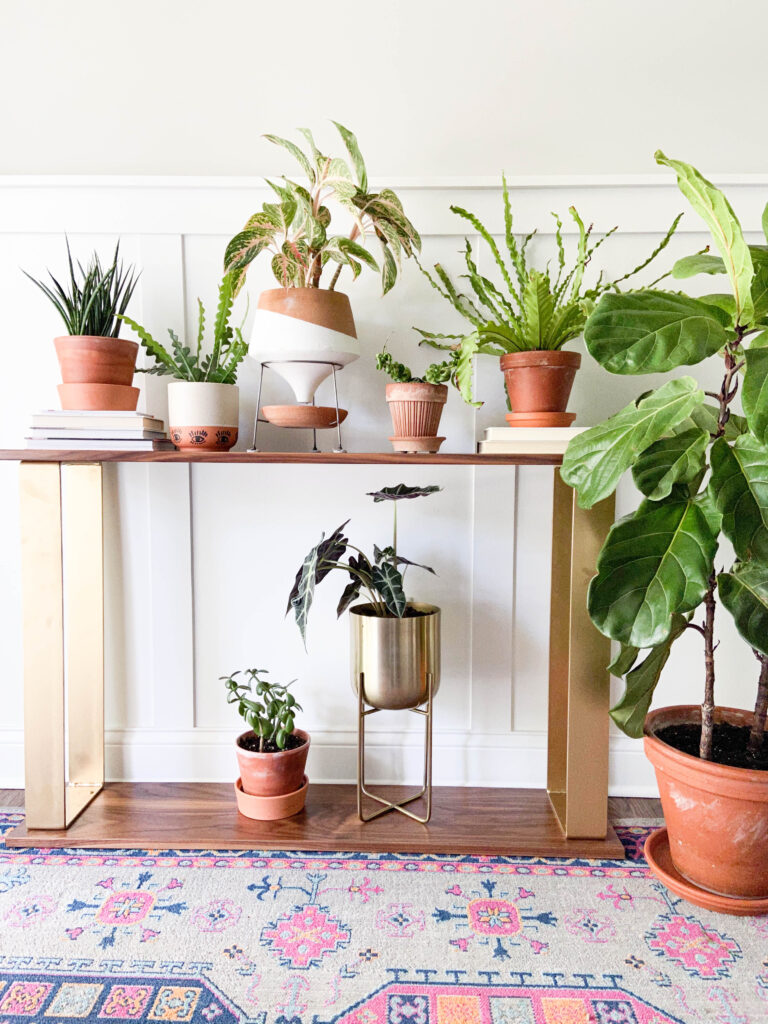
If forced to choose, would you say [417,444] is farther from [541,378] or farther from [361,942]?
[361,942]

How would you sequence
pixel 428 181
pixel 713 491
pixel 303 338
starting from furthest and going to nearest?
pixel 428 181 < pixel 303 338 < pixel 713 491

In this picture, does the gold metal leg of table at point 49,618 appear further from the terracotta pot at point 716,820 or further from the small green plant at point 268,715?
the terracotta pot at point 716,820

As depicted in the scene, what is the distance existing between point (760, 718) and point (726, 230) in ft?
3.01

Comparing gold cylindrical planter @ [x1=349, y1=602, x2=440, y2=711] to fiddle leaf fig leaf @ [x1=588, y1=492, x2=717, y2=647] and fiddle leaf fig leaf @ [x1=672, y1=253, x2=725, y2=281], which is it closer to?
fiddle leaf fig leaf @ [x1=588, y1=492, x2=717, y2=647]

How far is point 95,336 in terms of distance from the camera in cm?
143

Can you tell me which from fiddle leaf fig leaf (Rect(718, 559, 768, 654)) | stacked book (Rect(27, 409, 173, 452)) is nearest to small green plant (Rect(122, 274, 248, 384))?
stacked book (Rect(27, 409, 173, 452))

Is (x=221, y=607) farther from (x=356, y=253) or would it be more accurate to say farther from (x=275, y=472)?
(x=356, y=253)

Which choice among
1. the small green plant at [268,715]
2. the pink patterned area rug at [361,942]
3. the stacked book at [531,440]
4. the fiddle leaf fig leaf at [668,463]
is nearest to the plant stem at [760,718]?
the pink patterned area rug at [361,942]

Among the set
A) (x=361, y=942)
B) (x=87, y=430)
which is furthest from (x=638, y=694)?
(x=87, y=430)

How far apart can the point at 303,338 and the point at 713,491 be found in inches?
33.1

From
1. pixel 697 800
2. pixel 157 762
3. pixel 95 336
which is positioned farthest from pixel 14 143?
pixel 697 800

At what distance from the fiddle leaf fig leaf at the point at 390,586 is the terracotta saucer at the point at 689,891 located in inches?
28.4

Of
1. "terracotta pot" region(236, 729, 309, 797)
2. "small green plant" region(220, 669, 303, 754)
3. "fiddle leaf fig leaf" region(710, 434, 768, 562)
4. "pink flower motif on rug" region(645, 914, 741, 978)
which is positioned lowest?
"pink flower motif on rug" region(645, 914, 741, 978)

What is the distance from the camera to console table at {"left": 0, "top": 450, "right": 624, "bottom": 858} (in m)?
1.39
